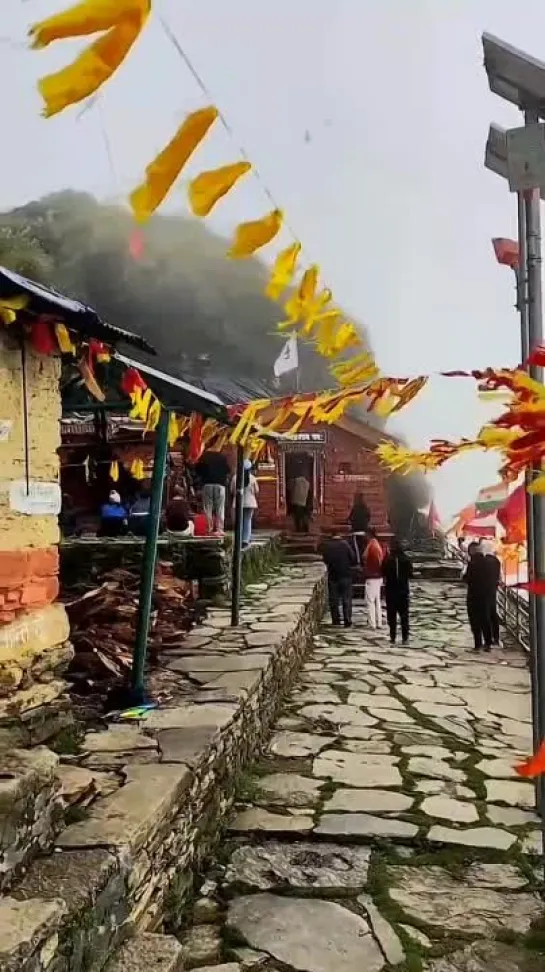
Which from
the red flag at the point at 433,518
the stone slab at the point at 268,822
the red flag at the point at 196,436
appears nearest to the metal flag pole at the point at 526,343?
the stone slab at the point at 268,822

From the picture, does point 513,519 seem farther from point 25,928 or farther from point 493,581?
point 25,928

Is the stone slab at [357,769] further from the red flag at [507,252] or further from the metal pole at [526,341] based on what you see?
the red flag at [507,252]

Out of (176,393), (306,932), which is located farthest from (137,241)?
(306,932)

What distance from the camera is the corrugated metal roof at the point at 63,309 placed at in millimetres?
3391

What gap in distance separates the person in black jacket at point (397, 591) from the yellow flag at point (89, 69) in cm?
1038

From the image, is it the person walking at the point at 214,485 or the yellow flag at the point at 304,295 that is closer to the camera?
the yellow flag at the point at 304,295

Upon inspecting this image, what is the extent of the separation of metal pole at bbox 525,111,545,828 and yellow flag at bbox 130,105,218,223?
Answer: 215 centimetres

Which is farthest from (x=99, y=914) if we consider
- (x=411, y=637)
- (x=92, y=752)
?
(x=411, y=637)

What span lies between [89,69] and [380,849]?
160 inches

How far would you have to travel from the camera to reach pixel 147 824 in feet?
10.6

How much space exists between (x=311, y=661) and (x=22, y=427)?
666 centimetres

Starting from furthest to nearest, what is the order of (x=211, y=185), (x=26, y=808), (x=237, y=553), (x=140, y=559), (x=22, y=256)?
(x=22, y=256) < (x=140, y=559) < (x=237, y=553) < (x=26, y=808) < (x=211, y=185)

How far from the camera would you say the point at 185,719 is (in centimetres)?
488

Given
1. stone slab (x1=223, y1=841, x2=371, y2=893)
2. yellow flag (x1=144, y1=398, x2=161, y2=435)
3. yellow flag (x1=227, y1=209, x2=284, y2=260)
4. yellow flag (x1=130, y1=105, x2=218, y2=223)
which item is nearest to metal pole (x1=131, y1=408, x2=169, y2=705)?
yellow flag (x1=144, y1=398, x2=161, y2=435)
